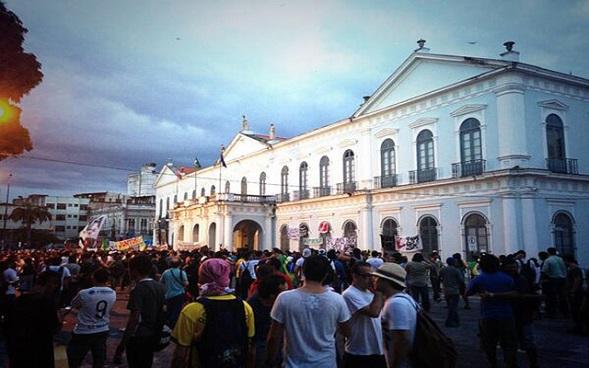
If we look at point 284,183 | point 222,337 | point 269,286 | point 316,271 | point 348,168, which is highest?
point 348,168

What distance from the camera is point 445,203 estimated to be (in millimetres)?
21938

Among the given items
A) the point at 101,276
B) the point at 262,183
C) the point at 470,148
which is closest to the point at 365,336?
Result: the point at 101,276

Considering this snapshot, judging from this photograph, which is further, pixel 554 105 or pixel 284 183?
pixel 284 183

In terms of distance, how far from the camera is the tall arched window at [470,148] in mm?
20817

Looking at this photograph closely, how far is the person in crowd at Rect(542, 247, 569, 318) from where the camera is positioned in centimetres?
1141

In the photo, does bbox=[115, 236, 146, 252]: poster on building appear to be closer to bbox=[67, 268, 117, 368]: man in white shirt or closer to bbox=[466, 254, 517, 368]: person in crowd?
bbox=[67, 268, 117, 368]: man in white shirt

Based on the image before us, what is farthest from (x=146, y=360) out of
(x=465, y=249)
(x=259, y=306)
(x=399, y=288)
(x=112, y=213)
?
(x=112, y=213)

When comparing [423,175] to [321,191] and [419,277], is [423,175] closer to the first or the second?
[321,191]

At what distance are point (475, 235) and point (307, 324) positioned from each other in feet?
62.7

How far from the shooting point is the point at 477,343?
28.6 ft

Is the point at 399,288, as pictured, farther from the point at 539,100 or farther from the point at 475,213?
the point at 539,100

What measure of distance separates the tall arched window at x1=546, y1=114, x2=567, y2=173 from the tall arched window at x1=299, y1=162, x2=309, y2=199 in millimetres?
16186

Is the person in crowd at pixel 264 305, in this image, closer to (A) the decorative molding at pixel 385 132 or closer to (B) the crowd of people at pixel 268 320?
(B) the crowd of people at pixel 268 320

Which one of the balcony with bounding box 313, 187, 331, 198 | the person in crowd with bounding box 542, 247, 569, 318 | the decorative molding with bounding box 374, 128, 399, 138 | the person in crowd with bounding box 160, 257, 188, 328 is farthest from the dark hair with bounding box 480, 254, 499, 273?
the balcony with bounding box 313, 187, 331, 198
